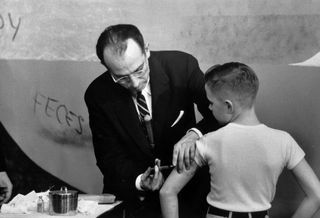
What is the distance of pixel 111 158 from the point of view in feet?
8.90

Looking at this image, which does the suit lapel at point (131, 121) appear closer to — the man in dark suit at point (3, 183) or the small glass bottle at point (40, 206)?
the small glass bottle at point (40, 206)

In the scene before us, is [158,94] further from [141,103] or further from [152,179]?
[152,179]

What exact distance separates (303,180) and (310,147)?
0.30 m

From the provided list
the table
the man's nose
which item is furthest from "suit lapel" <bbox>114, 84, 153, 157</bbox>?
the table

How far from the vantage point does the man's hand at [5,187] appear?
9.64ft

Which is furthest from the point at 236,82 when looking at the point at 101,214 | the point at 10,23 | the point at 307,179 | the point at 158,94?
the point at 10,23

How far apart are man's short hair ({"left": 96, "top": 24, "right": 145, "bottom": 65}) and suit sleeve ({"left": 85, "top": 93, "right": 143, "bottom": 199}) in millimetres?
264

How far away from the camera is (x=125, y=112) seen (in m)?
2.68

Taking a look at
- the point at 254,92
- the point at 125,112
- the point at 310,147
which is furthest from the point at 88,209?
the point at 310,147

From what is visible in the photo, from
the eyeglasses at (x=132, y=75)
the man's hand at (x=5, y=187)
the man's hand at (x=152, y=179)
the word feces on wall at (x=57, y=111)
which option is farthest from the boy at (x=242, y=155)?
the man's hand at (x=5, y=187)

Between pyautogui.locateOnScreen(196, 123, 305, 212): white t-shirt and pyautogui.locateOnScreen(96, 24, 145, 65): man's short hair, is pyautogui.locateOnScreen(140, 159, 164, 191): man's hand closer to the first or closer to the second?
pyautogui.locateOnScreen(196, 123, 305, 212): white t-shirt

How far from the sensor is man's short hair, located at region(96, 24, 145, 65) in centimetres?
254

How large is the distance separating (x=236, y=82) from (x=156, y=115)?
56cm

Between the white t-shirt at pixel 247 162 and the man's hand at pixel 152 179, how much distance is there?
350 mm
